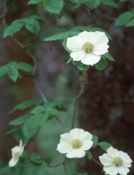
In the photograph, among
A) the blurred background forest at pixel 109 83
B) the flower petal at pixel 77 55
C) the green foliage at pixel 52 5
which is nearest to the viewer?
the flower petal at pixel 77 55

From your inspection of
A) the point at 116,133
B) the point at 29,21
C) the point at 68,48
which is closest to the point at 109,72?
the point at 116,133

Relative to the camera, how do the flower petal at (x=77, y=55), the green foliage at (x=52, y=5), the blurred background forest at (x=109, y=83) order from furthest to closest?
the blurred background forest at (x=109, y=83) → the green foliage at (x=52, y=5) → the flower petal at (x=77, y=55)

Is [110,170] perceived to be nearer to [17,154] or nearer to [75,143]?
[75,143]

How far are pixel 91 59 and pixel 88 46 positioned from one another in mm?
56

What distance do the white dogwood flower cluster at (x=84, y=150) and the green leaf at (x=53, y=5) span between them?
1.04 ft

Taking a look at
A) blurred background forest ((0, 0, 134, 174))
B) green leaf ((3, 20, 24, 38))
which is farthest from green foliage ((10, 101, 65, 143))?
blurred background forest ((0, 0, 134, 174))

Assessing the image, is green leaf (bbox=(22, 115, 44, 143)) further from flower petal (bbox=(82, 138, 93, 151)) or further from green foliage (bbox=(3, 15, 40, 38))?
green foliage (bbox=(3, 15, 40, 38))

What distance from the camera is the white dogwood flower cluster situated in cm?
136

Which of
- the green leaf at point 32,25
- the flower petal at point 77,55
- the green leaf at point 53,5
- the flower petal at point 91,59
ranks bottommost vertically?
the flower petal at point 91,59

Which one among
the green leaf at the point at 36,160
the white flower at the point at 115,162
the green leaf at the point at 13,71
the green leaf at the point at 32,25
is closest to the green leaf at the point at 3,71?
the green leaf at the point at 13,71

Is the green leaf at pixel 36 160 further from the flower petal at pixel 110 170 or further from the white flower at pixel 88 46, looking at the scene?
the white flower at pixel 88 46

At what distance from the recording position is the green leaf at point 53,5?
1.43 m

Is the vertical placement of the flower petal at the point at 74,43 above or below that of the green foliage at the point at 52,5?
below

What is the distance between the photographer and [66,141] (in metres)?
1.39
